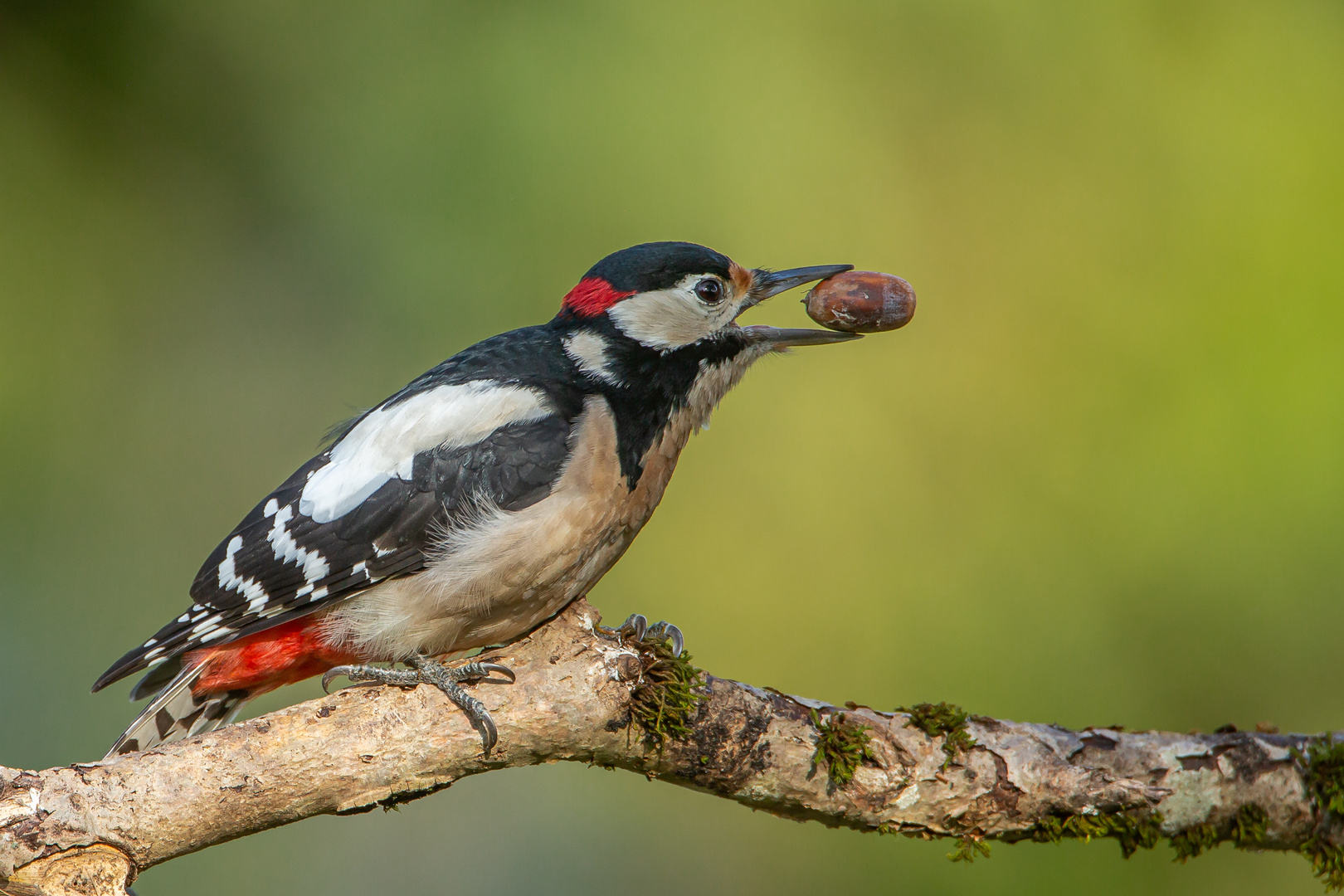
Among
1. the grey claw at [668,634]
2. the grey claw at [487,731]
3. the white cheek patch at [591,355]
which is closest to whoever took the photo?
the grey claw at [487,731]

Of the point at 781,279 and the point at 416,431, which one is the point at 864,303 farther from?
the point at 416,431


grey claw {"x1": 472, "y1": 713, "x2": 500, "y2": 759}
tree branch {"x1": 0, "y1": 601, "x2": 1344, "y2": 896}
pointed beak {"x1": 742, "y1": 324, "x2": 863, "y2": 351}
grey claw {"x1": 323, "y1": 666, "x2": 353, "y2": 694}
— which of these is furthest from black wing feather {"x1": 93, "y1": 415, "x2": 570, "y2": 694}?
pointed beak {"x1": 742, "y1": 324, "x2": 863, "y2": 351}

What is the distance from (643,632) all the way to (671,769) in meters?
0.31

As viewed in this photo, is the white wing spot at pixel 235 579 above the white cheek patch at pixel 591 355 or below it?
below

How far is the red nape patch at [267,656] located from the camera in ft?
7.42

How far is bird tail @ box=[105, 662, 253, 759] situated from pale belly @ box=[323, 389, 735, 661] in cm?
37

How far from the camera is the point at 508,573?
82.3 inches

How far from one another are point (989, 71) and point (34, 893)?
4.15m

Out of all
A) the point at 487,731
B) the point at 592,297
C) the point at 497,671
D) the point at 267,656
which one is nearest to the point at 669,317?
the point at 592,297

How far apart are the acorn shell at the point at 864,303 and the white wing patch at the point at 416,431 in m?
0.75

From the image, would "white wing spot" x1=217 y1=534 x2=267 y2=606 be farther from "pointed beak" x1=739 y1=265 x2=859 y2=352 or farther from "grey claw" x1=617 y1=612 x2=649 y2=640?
"pointed beak" x1=739 y1=265 x2=859 y2=352

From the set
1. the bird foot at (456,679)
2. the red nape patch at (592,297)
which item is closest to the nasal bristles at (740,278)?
the red nape patch at (592,297)

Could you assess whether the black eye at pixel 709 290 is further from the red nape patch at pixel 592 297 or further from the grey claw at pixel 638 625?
the grey claw at pixel 638 625

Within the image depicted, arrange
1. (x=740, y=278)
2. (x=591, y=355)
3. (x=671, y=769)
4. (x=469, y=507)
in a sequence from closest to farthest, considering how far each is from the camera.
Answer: (x=671, y=769) → (x=469, y=507) → (x=591, y=355) → (x=740, y=278)
